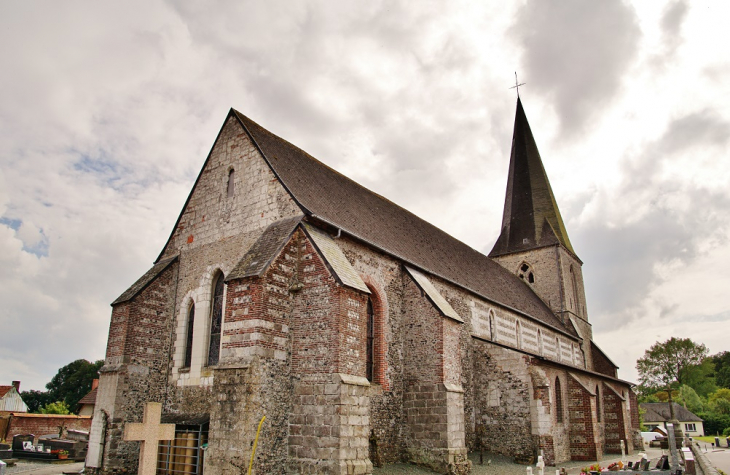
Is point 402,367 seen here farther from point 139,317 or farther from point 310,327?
point 139,317

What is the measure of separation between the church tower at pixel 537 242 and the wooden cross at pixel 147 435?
2735 cm

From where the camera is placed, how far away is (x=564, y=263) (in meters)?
32.7

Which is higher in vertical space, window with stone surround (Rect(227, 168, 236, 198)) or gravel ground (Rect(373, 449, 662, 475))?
window with stone surround (Rect(227, 168, 236, 198))

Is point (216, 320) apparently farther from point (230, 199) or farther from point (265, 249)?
point (230, 199)

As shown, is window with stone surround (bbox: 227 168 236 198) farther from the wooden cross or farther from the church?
the wooden cross

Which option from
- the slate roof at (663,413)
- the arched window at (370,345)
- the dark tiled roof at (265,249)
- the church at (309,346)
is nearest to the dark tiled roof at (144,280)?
the church at (309,346)

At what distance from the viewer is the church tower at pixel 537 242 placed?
3222 centimetres

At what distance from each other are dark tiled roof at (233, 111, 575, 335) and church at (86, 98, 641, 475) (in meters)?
0.11

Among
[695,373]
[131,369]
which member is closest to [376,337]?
[131,369]

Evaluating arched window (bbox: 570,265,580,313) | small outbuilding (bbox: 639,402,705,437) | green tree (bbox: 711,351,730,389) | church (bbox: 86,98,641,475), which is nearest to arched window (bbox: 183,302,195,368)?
church (bbox: 86,98,641,475)

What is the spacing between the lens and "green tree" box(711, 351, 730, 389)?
79500mm

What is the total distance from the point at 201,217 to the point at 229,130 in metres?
2.80

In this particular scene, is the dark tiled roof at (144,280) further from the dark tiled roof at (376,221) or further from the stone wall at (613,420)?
the stone wall at (613,420)

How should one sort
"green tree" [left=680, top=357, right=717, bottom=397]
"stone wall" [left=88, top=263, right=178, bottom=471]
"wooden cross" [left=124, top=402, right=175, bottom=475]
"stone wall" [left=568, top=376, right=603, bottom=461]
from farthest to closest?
1. "green tree" [left=680, top=357, right=717, bottom=397]
2. "stone wall" [left=568, top=376, right=603, bottom=461]
3. "stone wall" [left=88, top=263, right=178, bottom=471]
4. "wooden cross" [left=124, top=402, right=175, bottom=475]
